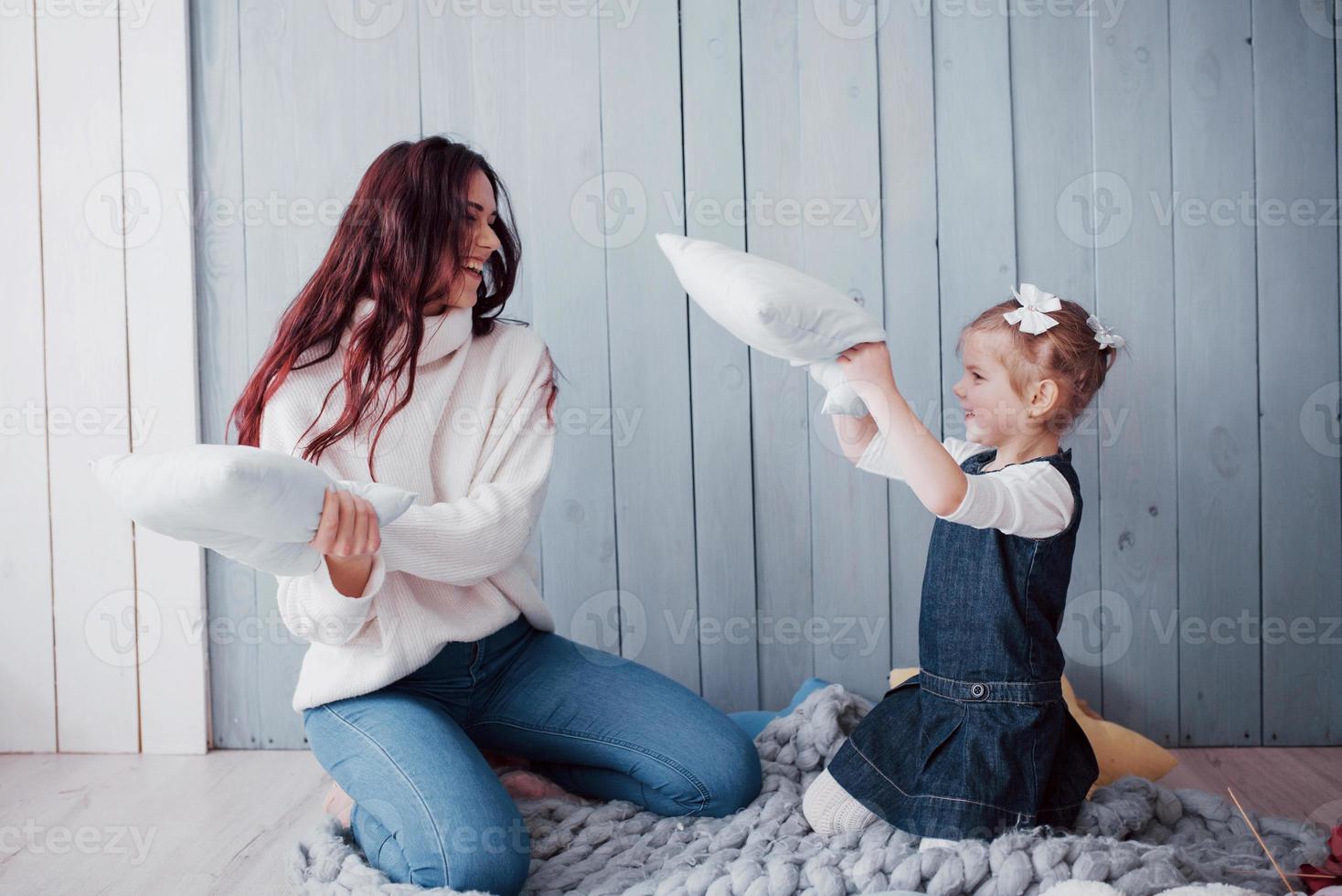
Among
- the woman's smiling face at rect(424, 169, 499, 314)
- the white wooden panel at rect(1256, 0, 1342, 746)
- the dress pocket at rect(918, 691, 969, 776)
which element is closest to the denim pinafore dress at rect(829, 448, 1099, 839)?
the dress pocket at rect(918, 691, 969, 776)

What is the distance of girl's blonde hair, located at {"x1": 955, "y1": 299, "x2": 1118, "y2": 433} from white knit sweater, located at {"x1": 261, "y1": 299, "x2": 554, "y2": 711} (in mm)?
661

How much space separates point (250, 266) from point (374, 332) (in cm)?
54

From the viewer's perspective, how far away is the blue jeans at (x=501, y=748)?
3.89 ft

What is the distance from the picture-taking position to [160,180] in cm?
173

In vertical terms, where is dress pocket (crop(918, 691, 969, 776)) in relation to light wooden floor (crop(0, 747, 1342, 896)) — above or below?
above

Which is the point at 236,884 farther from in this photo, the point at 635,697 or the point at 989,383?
the point at 989,383

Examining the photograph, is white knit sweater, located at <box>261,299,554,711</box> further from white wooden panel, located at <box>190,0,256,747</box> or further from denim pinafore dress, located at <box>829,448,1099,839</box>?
denim pinafore dress, located at <box>829,448,1099,839</box>

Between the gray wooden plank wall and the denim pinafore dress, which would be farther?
the gray wooden plank wall

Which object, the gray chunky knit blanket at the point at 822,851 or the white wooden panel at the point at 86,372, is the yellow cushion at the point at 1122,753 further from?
the white wooden panel at the point at 86,372

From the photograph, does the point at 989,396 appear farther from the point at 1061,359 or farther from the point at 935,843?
the point at 935,843

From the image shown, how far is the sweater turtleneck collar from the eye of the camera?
4.56 feet

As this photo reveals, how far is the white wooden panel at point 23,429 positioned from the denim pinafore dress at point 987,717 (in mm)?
1460

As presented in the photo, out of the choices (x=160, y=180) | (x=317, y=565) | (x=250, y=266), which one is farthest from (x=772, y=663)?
(x=160, y=180)

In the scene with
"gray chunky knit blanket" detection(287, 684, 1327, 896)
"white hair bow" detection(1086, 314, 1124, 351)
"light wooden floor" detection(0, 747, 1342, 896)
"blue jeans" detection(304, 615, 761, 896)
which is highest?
"white hair bow" detection(1086, 314, 1124, 351)
